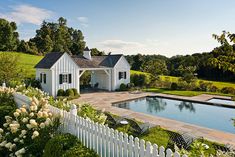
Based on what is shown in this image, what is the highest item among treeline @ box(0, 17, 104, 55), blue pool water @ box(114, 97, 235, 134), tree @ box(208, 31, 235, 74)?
treeline @ box(0, 17, 104, 55)

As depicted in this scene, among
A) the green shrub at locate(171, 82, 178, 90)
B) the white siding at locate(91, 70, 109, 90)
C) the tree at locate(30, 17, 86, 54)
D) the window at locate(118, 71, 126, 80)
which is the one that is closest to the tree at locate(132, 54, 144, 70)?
the tree at locate(30, 17, 86, 54)

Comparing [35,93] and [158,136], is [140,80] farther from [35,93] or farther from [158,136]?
[35,93]

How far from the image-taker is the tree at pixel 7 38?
5194 cm

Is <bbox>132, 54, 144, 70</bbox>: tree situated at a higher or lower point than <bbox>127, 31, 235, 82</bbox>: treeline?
higher

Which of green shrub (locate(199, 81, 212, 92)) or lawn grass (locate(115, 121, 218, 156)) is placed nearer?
lawn grass (locate(115, 121, 218, 156))

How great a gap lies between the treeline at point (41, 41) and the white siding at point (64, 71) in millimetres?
22947

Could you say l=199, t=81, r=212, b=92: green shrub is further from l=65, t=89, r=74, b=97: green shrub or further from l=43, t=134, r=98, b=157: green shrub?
l=43, t=134, r=98, b=157: green shrub

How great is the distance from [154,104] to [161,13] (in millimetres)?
8667

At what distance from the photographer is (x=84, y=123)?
19.3ft

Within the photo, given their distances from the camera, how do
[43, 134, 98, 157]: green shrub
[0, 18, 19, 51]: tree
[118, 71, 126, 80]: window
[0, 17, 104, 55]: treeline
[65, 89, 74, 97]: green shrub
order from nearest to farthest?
[43, 134, 98, 157]: green shrub
[65, 89, 74, 97]: green shrub
[118, 71, 126, 80]: window
[0, 18, 19, 51]: tree
[0, 17, 104, 55]: treeline

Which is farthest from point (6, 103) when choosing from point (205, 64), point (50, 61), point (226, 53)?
point (50, 61)

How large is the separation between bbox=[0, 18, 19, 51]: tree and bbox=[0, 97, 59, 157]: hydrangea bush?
165 feet

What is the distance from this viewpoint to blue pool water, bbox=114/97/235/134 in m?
15.3

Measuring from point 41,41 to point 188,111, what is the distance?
47.0 m
